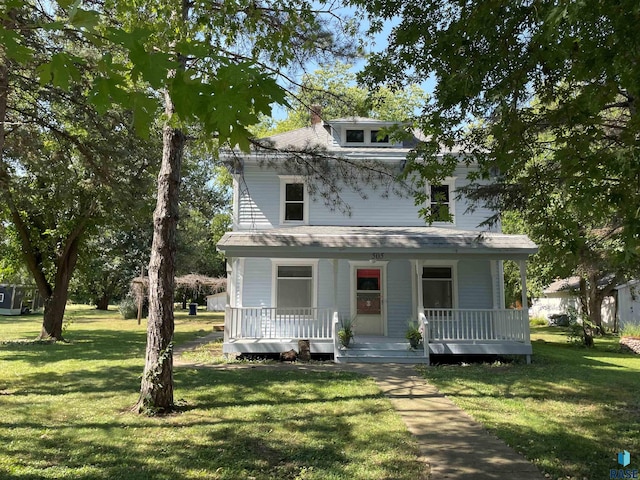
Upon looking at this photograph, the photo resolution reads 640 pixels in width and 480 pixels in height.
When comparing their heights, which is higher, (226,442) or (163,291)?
(163,291)

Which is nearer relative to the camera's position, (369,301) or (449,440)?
(449,440)

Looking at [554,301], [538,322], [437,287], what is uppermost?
[437,287]

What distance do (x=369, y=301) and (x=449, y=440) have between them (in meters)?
8.87

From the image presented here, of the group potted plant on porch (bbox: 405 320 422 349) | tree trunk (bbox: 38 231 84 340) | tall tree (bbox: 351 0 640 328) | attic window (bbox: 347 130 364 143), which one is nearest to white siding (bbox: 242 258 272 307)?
potted plant on porch (bbox: 405 320 422 349)

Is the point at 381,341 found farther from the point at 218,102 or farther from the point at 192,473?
the point at 218,102

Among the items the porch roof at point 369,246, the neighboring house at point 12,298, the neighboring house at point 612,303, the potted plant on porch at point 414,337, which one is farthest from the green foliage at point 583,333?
the neighboring house at point 12,298

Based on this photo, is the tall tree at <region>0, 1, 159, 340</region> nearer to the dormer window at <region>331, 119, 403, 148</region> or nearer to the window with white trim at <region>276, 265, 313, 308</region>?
the window with white trim at <region>276, 265, 313, 308</region>

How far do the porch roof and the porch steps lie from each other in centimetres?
253

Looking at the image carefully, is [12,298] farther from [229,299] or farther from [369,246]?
[369,246]

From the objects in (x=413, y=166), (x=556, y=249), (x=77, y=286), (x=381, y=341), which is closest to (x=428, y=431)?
(x=556, y=249)

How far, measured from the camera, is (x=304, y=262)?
14.3 m

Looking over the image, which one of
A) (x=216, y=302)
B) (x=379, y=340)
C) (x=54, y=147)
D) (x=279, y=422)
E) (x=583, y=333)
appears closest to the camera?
(x=279, y=422)

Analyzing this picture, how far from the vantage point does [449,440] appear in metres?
5.59

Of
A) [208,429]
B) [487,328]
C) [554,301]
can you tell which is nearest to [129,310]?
[487,328]
